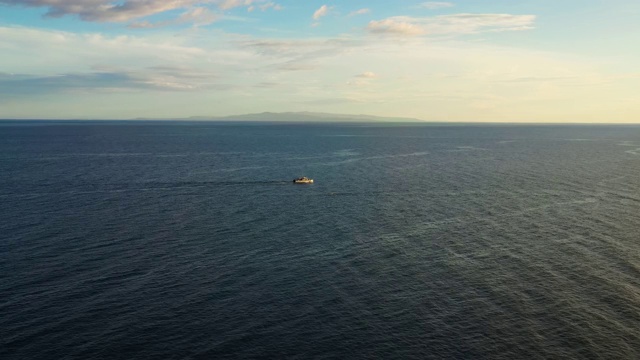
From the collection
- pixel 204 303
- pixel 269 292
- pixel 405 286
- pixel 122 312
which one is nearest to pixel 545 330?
pixel 405 286

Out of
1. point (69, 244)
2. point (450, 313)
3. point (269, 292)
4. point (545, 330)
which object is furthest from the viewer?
point (69, 244)

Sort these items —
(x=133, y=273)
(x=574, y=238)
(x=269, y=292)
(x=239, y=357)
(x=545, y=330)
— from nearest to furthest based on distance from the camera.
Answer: (x=239, y=357) < (x=545, y=330) < (x=269, y=292) < (x=133, y=273) < (x=574, y=238)

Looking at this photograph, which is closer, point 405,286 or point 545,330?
point 545,330

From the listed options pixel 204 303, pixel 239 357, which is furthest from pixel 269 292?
pixel 239 357

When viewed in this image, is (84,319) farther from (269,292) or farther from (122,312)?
(269,292)

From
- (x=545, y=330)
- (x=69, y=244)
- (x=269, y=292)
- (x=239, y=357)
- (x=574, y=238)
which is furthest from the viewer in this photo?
(x=574, y=238)

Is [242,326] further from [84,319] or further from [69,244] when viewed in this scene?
[69,244]

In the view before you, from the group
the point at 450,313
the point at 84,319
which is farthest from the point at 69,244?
the point at 450,313

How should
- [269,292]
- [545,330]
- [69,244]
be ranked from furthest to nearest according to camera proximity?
[69,244]
[269,292]
[545,330]

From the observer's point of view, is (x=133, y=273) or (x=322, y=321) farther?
(x=133, y=273)
